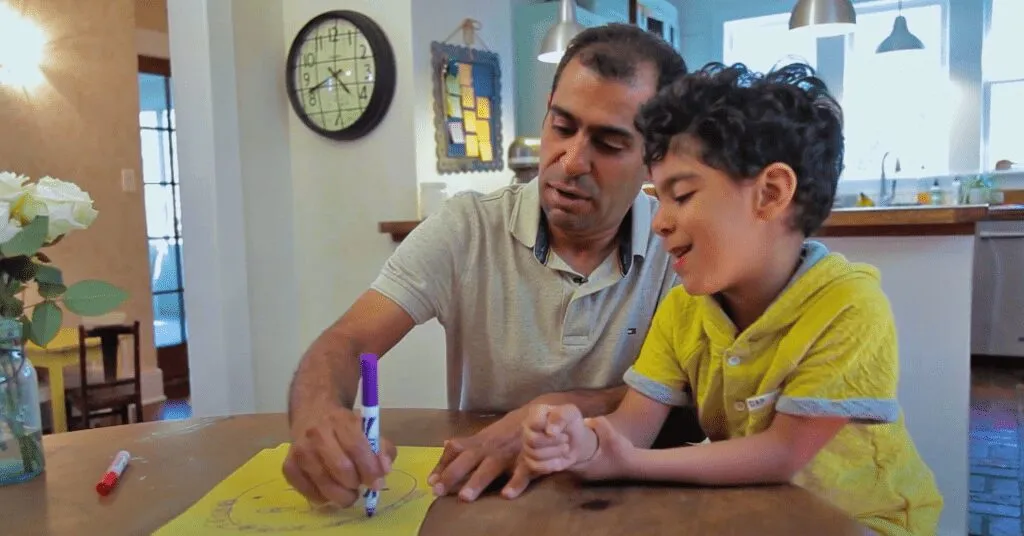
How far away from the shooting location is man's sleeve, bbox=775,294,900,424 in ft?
3.05

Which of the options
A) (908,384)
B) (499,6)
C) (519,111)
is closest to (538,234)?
(908,384)

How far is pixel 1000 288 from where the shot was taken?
507 centimetres

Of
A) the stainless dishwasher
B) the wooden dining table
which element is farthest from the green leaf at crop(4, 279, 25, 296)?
the stainless dishwasher

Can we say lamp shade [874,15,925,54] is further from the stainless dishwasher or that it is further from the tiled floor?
the tiled floor

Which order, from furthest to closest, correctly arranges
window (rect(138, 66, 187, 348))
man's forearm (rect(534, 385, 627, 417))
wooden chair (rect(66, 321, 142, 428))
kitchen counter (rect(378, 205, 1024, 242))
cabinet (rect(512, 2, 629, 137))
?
window (rect(138, 66, 187, 348)) → cabinet (rect(512, 2, 629, 137)) → wooden chair (rect(66, 321, 142, 428)) → kitchen counter (rect(378, 205, 1024, 242)) → man's forearm (rect(534, 385, 627, 417))

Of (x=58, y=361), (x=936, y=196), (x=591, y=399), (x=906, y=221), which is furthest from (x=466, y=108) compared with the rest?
(x=936, y=196)

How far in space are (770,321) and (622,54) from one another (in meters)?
0.55

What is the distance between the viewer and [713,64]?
1131 millimetres

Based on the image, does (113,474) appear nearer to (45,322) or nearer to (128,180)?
(45,322)

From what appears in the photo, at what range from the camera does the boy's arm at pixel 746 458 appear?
924mm

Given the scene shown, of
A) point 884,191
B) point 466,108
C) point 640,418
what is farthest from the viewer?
point 884,191

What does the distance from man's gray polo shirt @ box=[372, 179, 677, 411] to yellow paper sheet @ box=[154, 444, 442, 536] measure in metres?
0.41

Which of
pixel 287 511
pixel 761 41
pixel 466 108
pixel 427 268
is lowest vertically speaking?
pixel 287 511

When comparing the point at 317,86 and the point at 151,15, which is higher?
the point at 151,15
